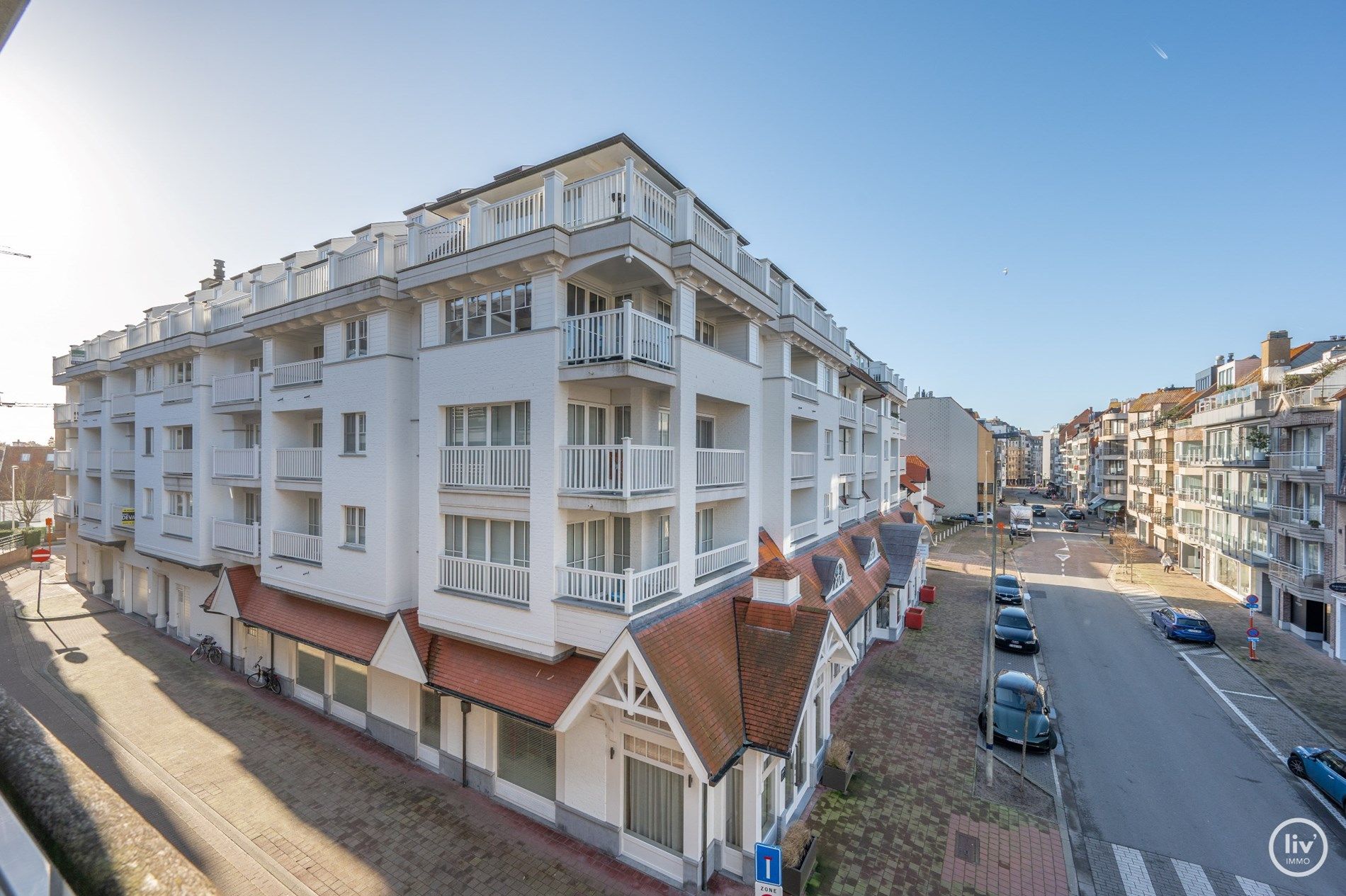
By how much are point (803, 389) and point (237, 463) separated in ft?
64.4

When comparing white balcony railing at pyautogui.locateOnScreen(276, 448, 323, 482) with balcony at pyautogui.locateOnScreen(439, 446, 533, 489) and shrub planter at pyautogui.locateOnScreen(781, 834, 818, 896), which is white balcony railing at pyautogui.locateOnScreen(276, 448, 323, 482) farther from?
shrub planter at pyautogui.locateOnScreen(781, 834, 818, 896)

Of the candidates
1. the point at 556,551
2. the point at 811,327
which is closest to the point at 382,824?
the point at 556,551

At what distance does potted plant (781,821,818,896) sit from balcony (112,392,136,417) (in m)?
31.3

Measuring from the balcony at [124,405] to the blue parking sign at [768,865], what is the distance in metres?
31.4

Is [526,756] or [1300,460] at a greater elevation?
[1300,460]

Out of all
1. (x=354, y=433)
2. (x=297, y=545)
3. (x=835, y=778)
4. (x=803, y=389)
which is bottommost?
(x=835, y=778)

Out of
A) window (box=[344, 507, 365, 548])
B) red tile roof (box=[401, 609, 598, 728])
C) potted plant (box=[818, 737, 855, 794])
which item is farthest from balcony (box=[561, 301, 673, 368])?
potted plant (box=[818, 737, 855, 794])

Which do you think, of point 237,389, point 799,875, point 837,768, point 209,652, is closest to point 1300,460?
point 837,768

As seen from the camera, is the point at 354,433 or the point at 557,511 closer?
the point at 557,511

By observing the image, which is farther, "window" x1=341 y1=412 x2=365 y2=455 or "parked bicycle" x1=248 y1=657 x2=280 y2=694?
"parked bicycle" x1=248 y1=657 x2=280 y2=694

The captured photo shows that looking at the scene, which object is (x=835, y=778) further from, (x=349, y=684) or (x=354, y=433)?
(x=354, y=433)

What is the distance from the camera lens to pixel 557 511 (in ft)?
38.3

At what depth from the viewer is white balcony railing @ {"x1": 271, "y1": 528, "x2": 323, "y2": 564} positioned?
16.2 metres

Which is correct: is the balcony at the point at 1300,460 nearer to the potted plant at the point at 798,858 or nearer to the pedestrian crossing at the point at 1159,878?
the pedestrian crossing at the point at 1159,878
